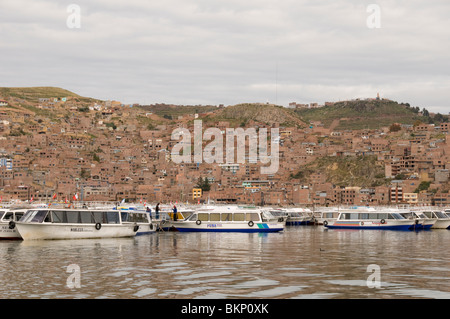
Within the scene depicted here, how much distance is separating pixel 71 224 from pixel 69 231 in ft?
1.94

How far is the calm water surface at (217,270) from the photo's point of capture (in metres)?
25.9

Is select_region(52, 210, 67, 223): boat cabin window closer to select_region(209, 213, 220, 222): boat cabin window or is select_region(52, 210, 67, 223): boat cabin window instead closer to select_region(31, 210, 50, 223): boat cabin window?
select_region(31, 210, 50, 223): boat cabin window

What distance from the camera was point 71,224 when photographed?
177 ft

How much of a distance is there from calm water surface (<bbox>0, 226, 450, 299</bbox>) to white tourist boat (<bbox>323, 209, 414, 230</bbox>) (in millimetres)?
33876

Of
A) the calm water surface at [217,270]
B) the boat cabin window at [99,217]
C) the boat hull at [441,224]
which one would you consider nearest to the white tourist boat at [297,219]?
the boat hull at [441,224]

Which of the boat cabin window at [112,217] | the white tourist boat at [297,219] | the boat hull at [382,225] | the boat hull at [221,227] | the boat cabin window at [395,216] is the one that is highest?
the boat cabin window at [112,217]

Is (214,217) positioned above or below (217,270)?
above

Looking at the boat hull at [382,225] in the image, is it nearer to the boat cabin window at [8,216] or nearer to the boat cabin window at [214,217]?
the boat cabin window at [214,217]

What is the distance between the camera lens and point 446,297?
983 inches

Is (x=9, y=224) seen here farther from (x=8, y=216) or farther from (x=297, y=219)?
(x=297, y=219)

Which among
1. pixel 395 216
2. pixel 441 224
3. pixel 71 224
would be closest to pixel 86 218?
pixel 71 224

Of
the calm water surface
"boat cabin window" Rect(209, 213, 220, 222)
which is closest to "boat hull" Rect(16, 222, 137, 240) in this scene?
the calm water surface

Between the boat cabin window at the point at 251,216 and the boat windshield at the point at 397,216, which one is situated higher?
the boat cabin window at the point at 251,216

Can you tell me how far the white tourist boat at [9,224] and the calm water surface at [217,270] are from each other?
4771mm
